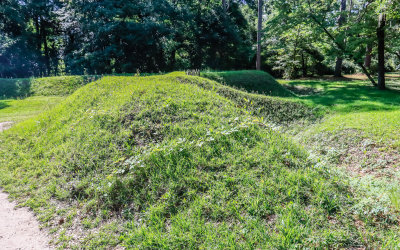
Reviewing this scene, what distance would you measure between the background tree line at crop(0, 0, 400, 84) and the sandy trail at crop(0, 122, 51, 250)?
12.5 m

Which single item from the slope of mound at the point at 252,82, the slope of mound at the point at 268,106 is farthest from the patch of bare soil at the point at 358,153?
the slope of mound at the point at 252,82

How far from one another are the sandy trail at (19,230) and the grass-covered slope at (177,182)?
16 centimetres

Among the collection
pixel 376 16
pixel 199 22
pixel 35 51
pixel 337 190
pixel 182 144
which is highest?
pixel 199 22

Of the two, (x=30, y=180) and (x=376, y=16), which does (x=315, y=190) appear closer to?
(x=30, y=180)

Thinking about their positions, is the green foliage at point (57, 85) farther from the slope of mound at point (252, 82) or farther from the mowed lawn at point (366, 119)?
the mowed lawn at point (366, 119)

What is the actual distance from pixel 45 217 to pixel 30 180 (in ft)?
4.07

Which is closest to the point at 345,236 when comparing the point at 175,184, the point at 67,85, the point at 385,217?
the point at 385,217

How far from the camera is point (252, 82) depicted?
1155 cm

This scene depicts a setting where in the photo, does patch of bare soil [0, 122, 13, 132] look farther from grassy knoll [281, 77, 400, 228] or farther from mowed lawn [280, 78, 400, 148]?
mowed lawn [280, 78, 400, 148]

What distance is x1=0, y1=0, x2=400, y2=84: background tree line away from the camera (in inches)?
535

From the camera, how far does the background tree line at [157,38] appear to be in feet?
44.6

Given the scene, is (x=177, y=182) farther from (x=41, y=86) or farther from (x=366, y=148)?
(x=41, y=86)

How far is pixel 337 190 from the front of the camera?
2.76m

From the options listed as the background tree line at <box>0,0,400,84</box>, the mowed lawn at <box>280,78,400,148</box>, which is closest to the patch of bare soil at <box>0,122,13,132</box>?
the mowed lawn at <box>280,78,400,148</box>
